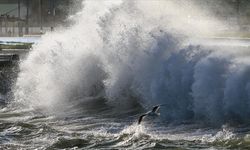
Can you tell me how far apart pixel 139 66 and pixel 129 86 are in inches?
29.9

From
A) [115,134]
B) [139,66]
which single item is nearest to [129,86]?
[139,66]

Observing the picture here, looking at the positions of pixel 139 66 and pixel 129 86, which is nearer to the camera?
pixel 139 66

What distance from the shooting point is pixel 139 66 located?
20.0 metres

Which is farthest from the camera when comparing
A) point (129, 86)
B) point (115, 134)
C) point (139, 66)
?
point (129, 86)

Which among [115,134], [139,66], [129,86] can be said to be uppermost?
[139,66]

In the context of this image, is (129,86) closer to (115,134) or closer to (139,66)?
(139,66)

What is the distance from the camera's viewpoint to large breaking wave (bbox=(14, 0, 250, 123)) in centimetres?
1623

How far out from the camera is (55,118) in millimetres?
18625

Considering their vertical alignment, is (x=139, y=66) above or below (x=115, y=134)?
above

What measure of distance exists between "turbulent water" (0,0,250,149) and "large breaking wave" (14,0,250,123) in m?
0.03

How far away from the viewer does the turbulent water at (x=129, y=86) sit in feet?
47.7

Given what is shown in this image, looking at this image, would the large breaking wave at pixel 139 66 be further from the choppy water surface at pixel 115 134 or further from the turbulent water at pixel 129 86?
the choppy water surface at pixel 115 134

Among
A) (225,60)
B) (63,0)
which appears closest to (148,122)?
(225,60)

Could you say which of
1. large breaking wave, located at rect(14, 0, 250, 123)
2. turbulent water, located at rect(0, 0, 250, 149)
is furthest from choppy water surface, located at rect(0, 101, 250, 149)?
large breaking wave, located at rect(14, 0, 250, 123)
